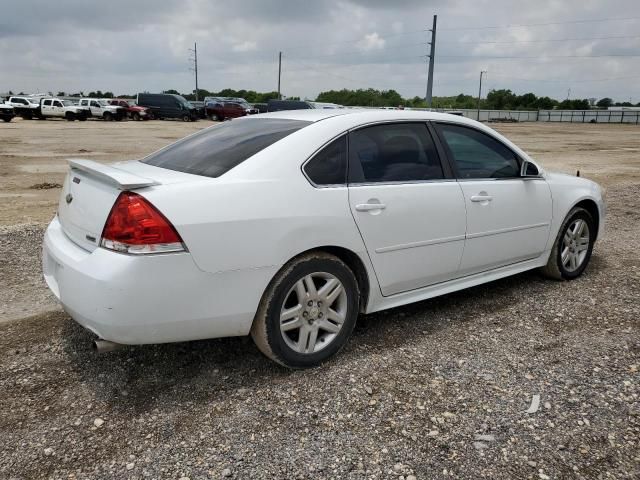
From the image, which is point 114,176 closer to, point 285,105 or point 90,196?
point 90,196

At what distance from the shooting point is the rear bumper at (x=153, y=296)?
8.48ft

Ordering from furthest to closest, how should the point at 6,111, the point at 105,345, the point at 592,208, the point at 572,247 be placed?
the point at 6,111 < the point at 592,208 < the point at 572,247 < the point at 105,345

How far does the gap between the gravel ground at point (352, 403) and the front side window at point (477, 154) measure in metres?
1.10

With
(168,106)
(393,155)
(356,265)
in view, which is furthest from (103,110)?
(356,265)

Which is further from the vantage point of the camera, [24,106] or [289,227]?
[24,106]

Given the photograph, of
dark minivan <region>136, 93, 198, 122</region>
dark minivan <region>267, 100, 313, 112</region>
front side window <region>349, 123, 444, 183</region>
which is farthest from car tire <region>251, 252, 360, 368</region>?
dark minivan <region>136, 93, 198, 122</region>

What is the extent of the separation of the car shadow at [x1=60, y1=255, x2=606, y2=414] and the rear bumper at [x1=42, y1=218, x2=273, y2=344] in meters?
0.38

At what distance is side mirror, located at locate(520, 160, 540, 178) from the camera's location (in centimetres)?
430

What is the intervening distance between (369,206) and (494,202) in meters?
1.25

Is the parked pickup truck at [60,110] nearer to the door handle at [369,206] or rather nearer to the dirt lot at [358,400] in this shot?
the dirt lot at [358,400]

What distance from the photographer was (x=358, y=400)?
2.95 meters

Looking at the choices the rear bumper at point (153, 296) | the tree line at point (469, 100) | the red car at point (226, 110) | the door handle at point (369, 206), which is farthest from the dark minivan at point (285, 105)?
the tree line at point (469, 100)

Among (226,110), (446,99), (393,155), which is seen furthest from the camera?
(446,99)

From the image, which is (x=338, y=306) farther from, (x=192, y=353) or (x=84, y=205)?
(x=84, y=205)
